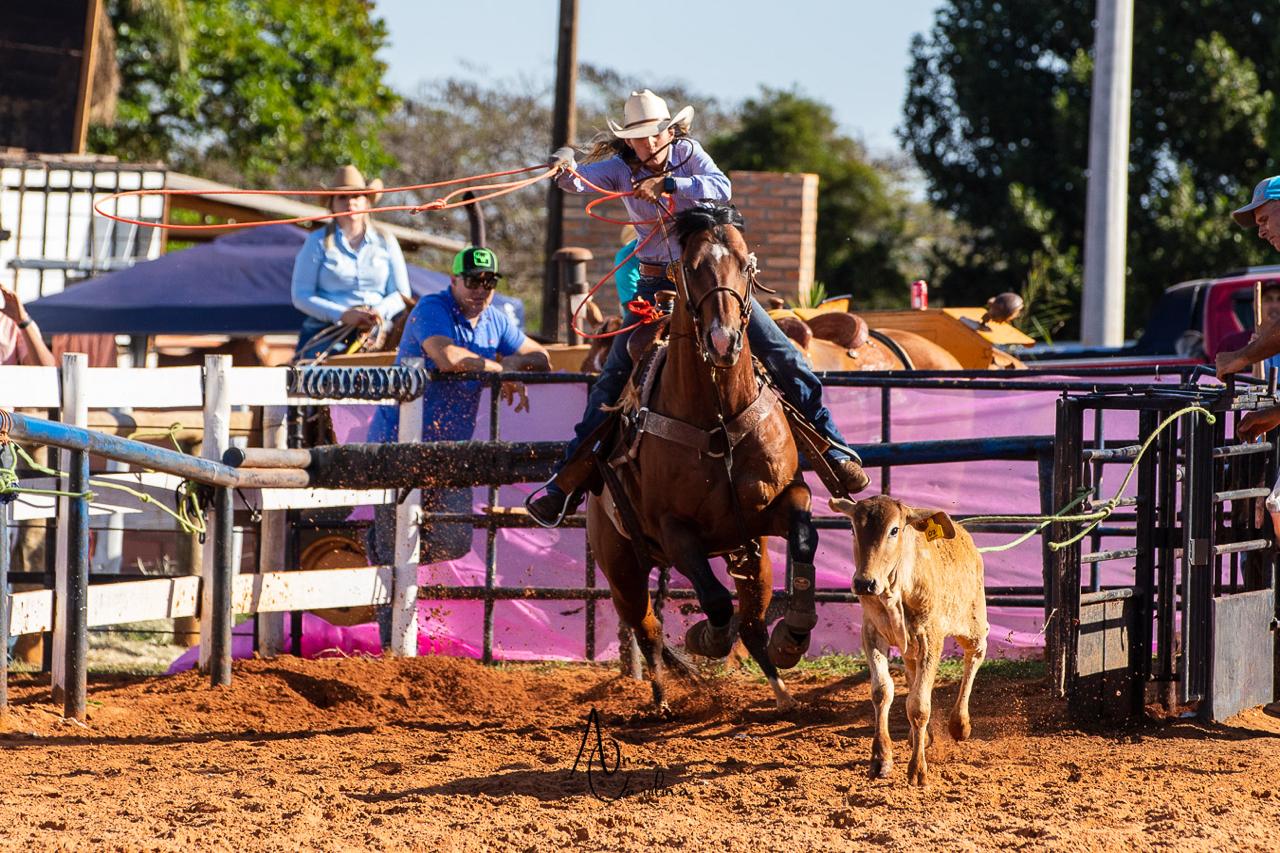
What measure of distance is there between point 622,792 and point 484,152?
3919cm

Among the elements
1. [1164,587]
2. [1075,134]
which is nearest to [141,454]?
[1164,587]

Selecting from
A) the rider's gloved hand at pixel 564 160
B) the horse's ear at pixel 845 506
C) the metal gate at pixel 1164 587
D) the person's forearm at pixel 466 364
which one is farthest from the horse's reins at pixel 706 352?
the person's forearm at pixel 466 364

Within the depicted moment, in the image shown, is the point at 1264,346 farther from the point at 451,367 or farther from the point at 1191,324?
the point at 1191,324

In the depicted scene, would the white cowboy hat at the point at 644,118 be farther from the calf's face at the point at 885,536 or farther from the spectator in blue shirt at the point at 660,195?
the calf's face at the point at 885,536

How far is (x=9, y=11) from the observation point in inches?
1041

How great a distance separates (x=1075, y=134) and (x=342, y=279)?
18.5 metres

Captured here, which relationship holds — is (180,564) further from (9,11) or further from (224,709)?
(9,11)

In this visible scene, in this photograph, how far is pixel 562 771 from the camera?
677 centimetres

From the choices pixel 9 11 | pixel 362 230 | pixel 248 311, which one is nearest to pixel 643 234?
pixel 362 230

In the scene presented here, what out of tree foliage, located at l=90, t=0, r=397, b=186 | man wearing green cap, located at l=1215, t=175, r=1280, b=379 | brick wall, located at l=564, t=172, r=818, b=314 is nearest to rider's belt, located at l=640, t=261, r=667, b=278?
man wearing green cap, located at l=1215, t=175, r=1280, b=379

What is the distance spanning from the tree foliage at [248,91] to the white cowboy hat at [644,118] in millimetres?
27249

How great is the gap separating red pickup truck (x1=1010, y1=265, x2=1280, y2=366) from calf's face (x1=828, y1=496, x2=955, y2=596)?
28.3 ft

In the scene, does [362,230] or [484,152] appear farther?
[484,152]

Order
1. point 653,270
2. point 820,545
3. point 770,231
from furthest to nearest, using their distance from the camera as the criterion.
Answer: point 770,231 → point 820,545 → point 653,270
